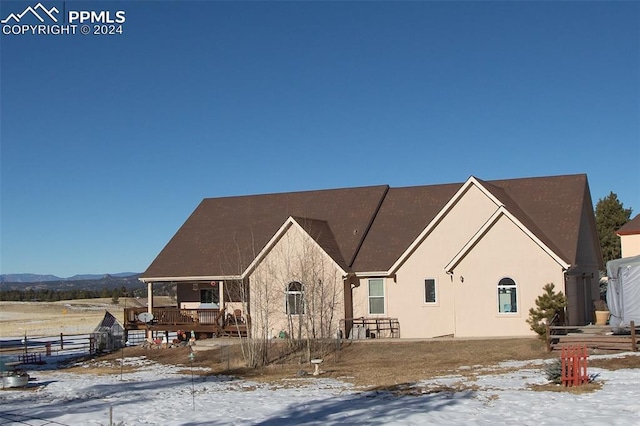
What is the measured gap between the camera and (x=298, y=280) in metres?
34.5

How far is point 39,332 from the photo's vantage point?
61.3 m

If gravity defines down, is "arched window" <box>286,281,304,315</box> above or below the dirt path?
above

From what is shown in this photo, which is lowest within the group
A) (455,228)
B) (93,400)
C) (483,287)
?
(93,400)

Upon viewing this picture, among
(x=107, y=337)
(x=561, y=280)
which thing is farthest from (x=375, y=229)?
(x=107, y=337)

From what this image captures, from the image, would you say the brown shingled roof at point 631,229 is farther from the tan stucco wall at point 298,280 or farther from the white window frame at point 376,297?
the tan stucco wall at point 298,280

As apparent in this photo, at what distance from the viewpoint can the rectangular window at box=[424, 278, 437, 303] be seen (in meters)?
33.5

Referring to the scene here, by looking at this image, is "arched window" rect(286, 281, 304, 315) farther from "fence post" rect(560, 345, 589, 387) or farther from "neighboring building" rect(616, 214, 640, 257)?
"neighboring building" rect(616, 214, 640, 257)

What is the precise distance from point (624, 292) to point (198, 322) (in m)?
19.7

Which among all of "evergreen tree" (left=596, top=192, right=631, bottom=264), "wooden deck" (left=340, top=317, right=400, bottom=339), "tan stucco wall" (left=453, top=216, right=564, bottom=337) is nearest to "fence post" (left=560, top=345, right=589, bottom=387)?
"tan stucco wall" (left=453, top=216, right=564, bottom=337)

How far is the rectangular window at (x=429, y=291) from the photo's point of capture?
33.5 metres

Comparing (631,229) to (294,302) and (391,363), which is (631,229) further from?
(391,363)

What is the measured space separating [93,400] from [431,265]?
1657 centimetres

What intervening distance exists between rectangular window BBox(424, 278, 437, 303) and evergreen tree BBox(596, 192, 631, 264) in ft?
96.9

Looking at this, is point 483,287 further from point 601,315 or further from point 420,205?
point 420,205
